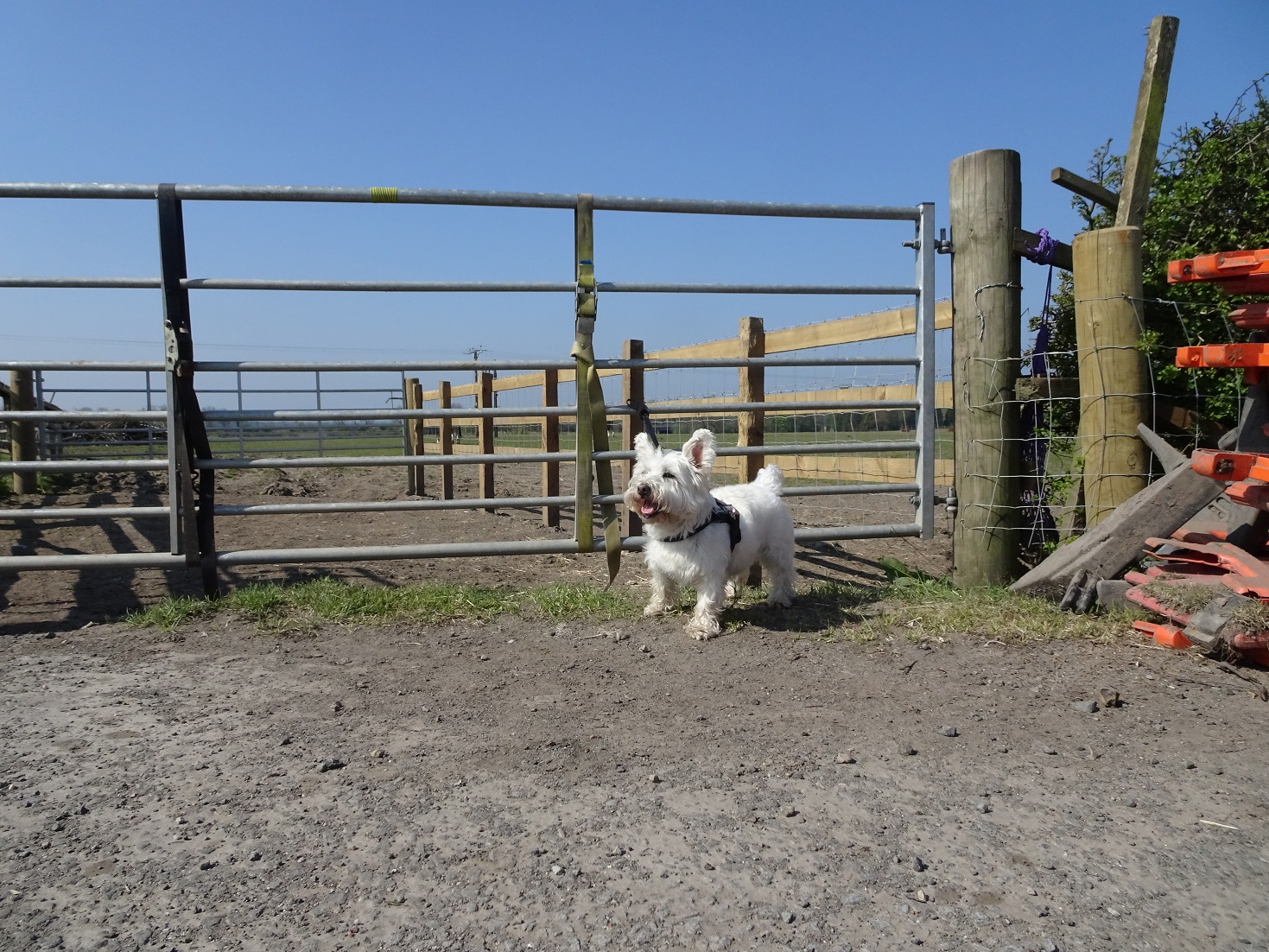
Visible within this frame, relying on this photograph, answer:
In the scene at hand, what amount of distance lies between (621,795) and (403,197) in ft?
11.5

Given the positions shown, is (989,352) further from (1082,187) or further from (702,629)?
(702,629)

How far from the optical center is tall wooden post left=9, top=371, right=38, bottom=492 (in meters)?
9.99

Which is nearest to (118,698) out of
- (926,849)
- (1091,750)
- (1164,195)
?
(926,849)

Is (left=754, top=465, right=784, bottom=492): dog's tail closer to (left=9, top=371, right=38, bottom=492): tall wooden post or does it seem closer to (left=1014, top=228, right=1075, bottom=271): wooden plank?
(left=1014, top=228, right=1075, bottom=271): wooden plank

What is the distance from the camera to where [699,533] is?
465cm

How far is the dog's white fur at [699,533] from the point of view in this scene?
4.46 meters

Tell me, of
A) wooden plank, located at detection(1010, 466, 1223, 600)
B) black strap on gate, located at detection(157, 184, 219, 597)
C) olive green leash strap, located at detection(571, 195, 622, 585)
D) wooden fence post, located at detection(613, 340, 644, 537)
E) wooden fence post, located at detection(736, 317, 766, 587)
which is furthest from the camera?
wooden fence post, located at detection(613, 340, 644, 537)

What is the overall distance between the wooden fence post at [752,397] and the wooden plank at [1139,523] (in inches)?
84.4

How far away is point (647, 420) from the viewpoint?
507 centimetres

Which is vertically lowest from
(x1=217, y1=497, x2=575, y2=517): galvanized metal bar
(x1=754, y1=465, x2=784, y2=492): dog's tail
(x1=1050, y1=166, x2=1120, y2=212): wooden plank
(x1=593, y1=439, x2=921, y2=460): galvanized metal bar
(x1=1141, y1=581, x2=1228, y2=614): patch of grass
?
(x1=1141, y1=581, x2=1228, y2=614): patch of grass

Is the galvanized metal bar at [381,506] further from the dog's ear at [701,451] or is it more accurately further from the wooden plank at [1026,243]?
the wooden plank at [1026,243]

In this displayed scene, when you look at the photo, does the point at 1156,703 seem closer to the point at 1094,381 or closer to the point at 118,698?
the point at 1094,381

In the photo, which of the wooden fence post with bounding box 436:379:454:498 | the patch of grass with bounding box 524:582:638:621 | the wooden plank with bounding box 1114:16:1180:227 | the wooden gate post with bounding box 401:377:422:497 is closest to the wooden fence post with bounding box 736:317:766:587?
the patch of grass with bounding box 524:582:638:621

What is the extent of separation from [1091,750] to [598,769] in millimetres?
1652
